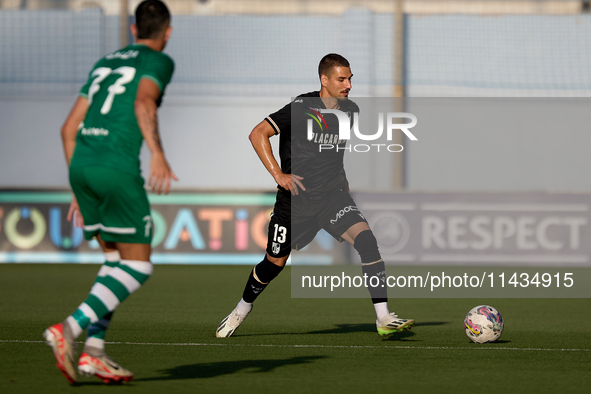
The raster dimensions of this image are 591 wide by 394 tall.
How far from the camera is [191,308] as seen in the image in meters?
7.69

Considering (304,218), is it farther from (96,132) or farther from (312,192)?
(96,132)

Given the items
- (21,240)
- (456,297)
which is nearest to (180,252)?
(21,240)

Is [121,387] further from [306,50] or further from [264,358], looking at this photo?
[306,50]

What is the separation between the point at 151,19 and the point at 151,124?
0.54 meters

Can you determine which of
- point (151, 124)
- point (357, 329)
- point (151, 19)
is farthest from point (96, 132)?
point (357, 329)

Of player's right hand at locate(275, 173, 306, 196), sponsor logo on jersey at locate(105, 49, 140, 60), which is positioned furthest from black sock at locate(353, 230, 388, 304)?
sponsor logo on jersey at locate(105, 49, 140, 60)

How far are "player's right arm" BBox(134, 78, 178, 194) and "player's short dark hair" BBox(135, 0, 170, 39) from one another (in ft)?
0.99

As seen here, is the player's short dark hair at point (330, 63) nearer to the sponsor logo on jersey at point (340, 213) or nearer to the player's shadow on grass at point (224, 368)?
the sponsor logo on jersey at point (340, 213)

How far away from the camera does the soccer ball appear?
562cm

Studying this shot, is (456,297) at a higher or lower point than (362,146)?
lower

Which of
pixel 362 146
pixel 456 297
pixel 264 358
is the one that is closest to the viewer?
pixel 264 358

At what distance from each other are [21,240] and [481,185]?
315 inches

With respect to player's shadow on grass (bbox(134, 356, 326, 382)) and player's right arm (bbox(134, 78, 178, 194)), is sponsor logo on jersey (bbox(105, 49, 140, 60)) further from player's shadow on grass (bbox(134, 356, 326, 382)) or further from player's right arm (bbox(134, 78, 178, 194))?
player's shadow on grass (bbox(134, 356, 326, 382))

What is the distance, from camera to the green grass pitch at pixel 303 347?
4.27 metres
